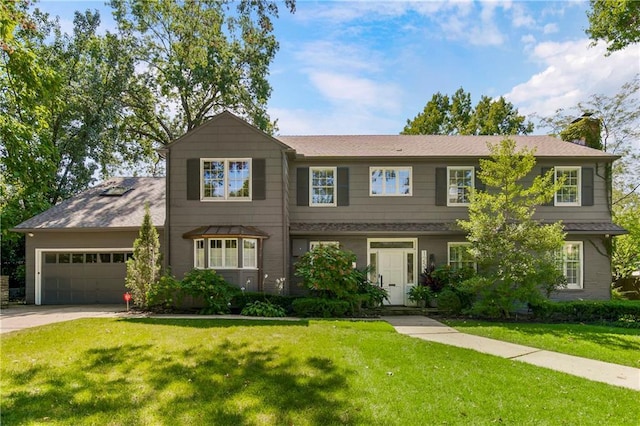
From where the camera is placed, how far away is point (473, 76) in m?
13.0

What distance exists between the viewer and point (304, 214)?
1326 centimetres

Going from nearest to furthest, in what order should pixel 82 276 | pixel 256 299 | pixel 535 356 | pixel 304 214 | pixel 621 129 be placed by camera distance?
pixel 535 356, pixel 256 299, pixel 304 214, pixel 82 276, pixel 621 129

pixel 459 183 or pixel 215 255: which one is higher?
pixel 459 183

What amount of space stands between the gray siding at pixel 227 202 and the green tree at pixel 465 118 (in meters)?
20.2

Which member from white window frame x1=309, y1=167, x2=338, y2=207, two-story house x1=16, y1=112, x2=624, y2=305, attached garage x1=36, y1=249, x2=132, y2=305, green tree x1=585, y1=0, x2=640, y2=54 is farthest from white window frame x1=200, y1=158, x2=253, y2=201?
green tree x1=585, y1=0, x2=640, y2=54

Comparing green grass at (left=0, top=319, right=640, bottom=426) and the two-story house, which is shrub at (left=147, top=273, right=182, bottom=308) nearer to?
the two-story house

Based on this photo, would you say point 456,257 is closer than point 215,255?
No

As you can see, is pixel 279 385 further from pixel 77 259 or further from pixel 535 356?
pixel 77 259

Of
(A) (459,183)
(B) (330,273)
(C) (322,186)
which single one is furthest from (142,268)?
(A) (459,183)

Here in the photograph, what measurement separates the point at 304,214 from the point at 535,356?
8364 millimetres

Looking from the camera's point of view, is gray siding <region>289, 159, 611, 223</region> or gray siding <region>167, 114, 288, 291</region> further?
gray siding <region>289, 159, 611, 223</region>

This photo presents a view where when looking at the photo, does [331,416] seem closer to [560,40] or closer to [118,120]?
[560,40]

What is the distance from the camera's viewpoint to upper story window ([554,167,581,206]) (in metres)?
13.2

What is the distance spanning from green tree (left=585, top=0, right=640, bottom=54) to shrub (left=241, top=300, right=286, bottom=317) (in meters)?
13.5
